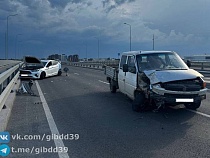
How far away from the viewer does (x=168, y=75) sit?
8.27m

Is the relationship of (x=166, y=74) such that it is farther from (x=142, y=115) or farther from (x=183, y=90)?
(x=142, y=115)

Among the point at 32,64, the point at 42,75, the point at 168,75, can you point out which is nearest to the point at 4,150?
the point at 168,75

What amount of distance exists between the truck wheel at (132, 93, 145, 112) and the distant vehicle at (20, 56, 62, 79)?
15667 millimetres

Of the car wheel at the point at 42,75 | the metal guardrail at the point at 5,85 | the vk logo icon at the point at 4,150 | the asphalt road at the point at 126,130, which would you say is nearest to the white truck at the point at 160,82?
the asphalt road at the point at 126,130

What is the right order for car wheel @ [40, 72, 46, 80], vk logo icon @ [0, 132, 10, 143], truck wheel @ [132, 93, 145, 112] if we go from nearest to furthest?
vk logo icon @ [0, 132, 10, 143], truck wheel @ [132, 93, 145, 112], car wheel @ [40, 72, 46, 80]

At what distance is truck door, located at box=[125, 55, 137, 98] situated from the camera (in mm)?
9586

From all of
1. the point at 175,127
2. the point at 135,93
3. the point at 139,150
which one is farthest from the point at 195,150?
the point at 135,93

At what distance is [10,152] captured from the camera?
5.36 m

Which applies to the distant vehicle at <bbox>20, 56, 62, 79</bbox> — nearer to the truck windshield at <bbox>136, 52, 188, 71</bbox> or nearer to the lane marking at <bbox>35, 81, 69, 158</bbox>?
the lane marking at <bbox>35, 81, 69, 158</bbox>

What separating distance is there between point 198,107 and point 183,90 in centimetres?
176

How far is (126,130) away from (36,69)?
59.1 ft

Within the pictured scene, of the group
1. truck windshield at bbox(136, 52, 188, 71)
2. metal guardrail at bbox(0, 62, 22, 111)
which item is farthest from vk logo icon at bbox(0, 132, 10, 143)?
truck windshield at bbox(136, 52, 188, 71)

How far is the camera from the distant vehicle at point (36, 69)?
915 inches

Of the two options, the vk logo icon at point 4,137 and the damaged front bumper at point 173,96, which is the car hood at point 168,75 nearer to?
Result: the damaged front bumper at point 173,96
